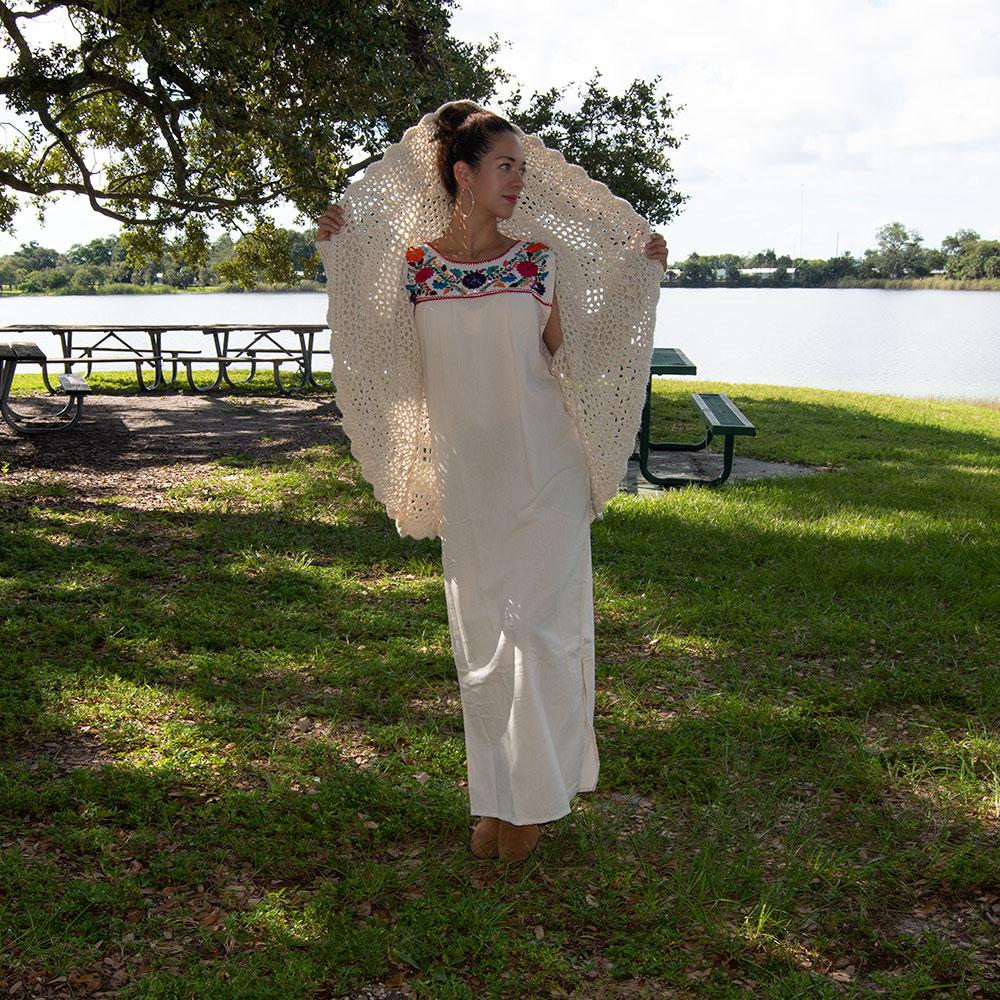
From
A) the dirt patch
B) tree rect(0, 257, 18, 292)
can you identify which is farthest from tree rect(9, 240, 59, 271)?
the dirt patch

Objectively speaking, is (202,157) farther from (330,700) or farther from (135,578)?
(330,700)

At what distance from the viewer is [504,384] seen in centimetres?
285

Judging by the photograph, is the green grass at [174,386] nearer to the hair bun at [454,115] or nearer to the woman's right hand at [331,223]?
the woman's right hand at [331,223]

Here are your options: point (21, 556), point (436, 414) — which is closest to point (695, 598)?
point (436, 414)

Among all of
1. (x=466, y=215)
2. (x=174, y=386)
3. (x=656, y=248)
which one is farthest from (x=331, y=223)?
(x=174, y=386)

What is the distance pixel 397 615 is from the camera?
A: 5.03m

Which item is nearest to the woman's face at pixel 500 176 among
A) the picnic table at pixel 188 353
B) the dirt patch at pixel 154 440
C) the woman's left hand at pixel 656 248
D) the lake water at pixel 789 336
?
the woman's left hand at pixel 656 248

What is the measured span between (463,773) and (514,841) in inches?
23.6

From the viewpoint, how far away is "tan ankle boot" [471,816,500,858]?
121 inches

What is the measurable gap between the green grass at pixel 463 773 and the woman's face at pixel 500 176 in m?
1.79

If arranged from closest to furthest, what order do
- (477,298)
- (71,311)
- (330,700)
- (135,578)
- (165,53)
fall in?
(477,298) < (330,700) < (135,578) < (165,53) < (71,311)

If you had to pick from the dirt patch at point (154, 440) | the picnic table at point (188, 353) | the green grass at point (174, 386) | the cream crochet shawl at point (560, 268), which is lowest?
the dirt patch at point (154, 440)

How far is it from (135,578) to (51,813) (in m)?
2.42

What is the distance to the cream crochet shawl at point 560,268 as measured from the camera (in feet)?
10.1
